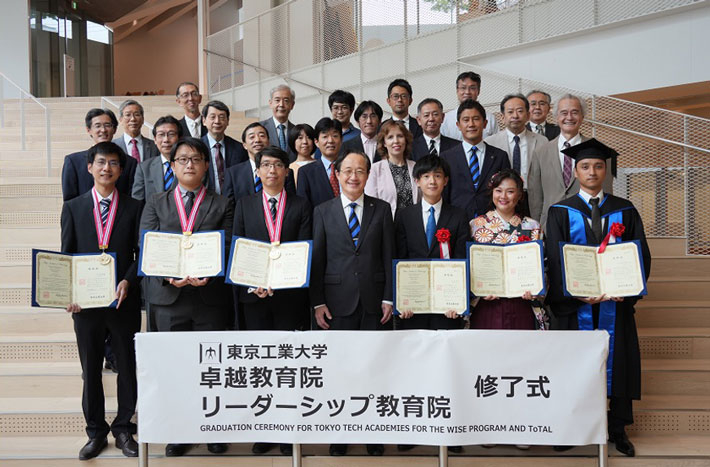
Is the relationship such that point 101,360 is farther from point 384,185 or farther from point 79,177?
point 384,185

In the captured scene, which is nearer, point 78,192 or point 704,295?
point 78,192

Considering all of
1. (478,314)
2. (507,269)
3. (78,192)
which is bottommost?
(478,314)

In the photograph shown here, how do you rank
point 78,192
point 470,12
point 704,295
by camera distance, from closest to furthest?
point 78,192 → point 704,295 → point 470,12

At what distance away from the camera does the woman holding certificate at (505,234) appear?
3.96 metres

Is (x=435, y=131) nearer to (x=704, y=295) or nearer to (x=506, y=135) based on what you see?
(x=506, y=135)

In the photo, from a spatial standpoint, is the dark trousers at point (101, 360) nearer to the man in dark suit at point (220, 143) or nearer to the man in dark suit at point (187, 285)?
the man in dark suit at point (187, 285)

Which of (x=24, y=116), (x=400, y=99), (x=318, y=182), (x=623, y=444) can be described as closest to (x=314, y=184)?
(x=318, y=182)

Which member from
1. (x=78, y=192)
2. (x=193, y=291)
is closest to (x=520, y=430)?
(x=193, y=291)

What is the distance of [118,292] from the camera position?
3883mm

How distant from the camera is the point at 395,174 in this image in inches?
186

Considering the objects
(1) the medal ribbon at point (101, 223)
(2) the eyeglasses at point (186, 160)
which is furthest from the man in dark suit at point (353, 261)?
(1) the medal ribbon at point (101, 223)

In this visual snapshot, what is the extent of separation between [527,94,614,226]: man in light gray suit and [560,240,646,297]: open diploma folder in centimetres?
116

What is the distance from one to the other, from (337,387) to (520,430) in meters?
0.98

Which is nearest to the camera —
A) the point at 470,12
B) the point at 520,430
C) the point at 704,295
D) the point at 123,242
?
the point at 520,430
